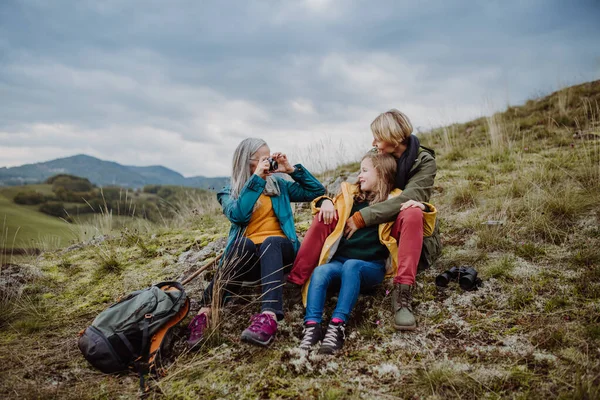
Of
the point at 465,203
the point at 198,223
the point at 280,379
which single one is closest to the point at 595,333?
the point at 280,379

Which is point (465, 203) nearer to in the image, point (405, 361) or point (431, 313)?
point (431, 313)

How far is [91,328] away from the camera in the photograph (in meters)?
2.68

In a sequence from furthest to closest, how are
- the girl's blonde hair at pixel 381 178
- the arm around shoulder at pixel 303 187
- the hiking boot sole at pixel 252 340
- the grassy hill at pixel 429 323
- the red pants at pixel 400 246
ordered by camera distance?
1. the arm around shoulder at pixel 303 187
2. the girl's blonde hair at pixel 381 178
3. the red pants at pixel 400 246
4. the hiking boot sole at pixel 252 340
5. the grassy hill at pixel 429 323

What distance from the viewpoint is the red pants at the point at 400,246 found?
114 inches

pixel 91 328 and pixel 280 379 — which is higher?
pixel 91 328

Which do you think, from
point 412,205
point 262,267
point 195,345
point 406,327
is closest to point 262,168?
point 262,267

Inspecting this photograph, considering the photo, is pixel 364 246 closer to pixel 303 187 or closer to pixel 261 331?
pixel 303 187

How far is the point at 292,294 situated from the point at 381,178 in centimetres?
142

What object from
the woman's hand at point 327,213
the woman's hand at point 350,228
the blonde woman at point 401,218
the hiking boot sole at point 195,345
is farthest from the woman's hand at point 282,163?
the hiking boot sole at point 195,345

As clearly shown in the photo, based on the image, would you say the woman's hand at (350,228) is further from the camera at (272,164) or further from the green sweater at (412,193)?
the camera at (272,164)

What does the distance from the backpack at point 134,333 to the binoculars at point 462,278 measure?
2.31m

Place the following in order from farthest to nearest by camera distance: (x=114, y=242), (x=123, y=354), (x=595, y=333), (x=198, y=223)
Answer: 1. (x=198, y=223)
2. (x=114, y=242)
3. (x=123, y=354)
4. (x=595, y=333)

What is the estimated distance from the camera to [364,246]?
326 centimetres

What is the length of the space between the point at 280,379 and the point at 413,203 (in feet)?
5.76
